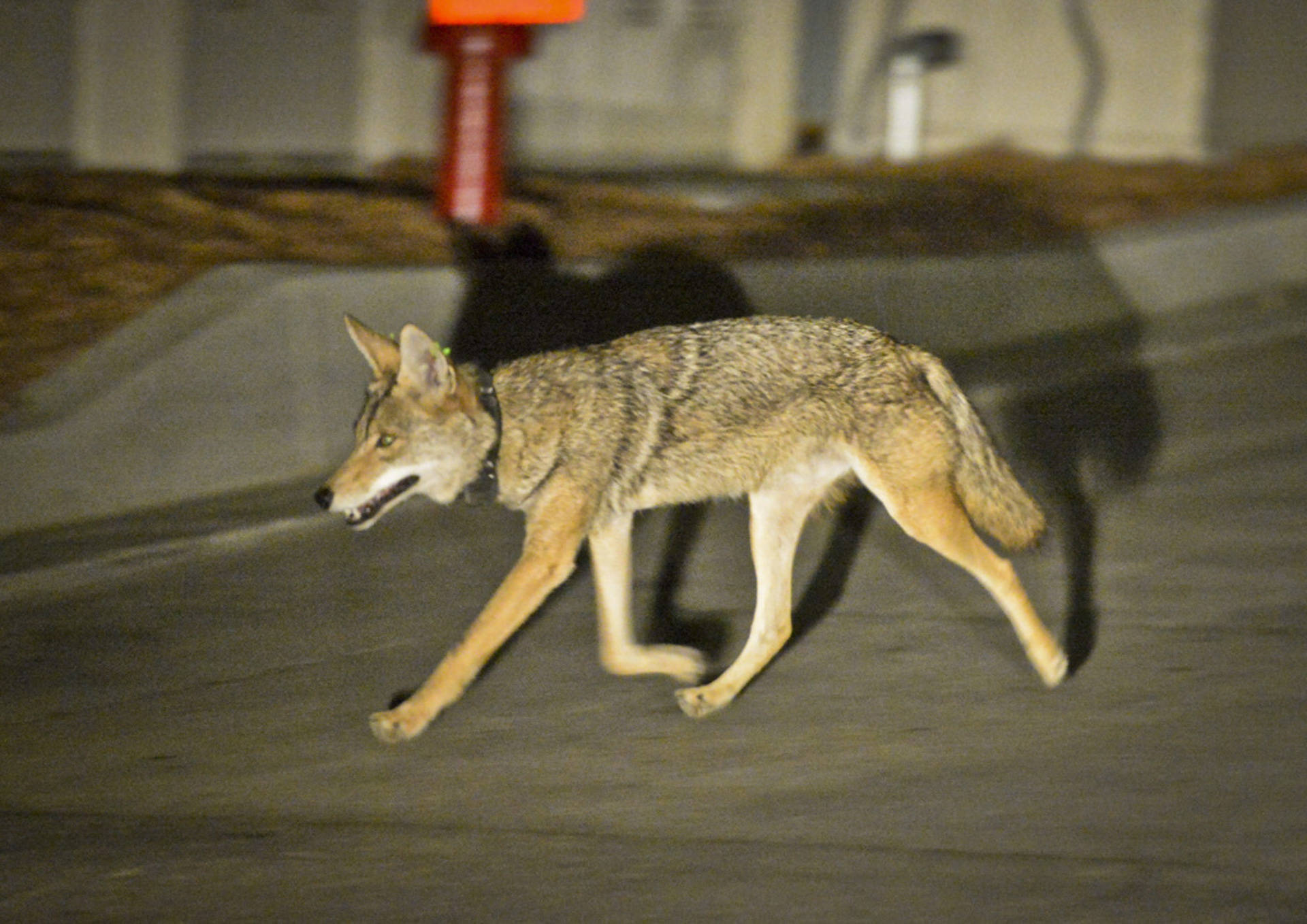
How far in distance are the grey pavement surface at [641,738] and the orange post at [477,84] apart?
8.97ft

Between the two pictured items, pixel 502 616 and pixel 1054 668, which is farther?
pixel 1054 668

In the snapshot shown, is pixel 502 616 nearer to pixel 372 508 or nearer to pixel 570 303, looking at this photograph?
pixel 372 508

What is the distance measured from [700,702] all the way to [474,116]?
5492 mm

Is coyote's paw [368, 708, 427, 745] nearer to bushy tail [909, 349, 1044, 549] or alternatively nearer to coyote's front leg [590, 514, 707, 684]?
coyote's front leg [590, 514, 707, 684]

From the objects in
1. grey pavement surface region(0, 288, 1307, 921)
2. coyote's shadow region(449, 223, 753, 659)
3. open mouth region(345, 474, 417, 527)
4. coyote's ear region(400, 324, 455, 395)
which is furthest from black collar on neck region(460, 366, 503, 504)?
coyote's shadow region(449, 223, 753, 659)

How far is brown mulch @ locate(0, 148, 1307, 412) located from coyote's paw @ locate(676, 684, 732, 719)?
4.21 m

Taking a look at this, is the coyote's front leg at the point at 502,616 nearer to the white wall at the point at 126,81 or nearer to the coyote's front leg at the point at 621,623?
the coyote's front leg at the point at 621,623

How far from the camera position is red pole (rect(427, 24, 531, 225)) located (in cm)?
1039

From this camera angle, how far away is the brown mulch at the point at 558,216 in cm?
960

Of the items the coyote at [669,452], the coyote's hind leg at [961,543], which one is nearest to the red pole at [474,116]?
the coyote at [669,452]

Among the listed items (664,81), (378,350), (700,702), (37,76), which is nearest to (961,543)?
(700,702)

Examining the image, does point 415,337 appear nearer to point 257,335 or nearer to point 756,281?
point 257,335

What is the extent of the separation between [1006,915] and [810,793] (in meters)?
1.00

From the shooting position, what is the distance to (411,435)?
5.81 metres
